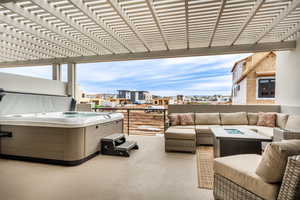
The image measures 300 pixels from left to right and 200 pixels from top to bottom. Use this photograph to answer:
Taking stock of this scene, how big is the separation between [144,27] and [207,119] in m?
2.86

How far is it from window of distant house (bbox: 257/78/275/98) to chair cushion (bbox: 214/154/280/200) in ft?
18.8

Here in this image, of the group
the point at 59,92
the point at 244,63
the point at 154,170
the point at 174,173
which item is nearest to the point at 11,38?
the point at 59,92

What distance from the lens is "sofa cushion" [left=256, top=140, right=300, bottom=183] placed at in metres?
1.15

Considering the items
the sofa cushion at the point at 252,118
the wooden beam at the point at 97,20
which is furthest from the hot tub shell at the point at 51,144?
the sofa cushion at the point at 252,118

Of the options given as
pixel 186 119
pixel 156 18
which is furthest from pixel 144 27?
pixel 186 119

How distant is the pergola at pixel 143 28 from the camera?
2.71 meters

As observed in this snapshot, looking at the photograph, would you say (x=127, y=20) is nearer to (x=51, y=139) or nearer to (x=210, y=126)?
(x=51, y=139)

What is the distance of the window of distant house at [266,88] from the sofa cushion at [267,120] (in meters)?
2.58

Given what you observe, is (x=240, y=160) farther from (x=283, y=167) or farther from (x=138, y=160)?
(x=138, y=160)

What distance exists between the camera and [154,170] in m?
2.50

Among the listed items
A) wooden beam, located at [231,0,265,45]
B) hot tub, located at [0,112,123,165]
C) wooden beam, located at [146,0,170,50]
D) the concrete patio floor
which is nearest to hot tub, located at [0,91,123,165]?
hot tub, located at [0,112,123,165]

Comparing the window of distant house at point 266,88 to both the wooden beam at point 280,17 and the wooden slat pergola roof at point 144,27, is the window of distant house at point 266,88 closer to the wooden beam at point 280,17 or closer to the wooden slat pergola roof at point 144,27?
the wooden slat pergola roof at point 144,27

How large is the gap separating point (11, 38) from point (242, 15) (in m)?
5.29

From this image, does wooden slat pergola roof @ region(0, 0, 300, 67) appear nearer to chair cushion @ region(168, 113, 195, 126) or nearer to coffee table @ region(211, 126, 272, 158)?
chair cushion @ region(168, 113, 195, 126)
